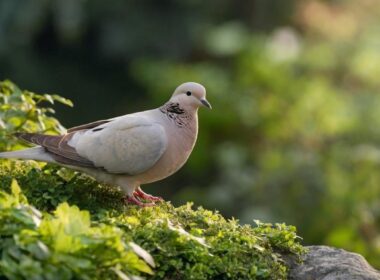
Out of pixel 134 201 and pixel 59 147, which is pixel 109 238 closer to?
pixel 134 201

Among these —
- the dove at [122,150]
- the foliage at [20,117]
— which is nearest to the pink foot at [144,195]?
the dove at [122,150]

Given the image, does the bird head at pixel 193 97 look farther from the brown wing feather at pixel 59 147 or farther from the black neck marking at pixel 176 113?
the brown wing feather at pixel 59 147

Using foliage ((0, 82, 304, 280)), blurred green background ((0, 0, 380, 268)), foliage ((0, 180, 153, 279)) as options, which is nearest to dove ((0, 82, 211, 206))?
foliage ((0, 82, 304, 280))

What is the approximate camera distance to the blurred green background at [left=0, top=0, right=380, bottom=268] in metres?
9.79

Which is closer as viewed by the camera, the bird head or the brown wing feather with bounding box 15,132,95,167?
the brown wing feather with bounding box 15,132,95,167

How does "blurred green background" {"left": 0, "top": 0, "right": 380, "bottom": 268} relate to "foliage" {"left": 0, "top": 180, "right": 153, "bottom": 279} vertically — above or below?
above

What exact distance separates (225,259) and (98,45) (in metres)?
11.8

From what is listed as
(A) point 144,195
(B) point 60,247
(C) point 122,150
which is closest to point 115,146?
(C) point 122,150

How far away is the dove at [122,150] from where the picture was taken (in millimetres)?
5094

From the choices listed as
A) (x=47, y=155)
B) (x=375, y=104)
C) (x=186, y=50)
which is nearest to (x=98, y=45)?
(x=186, y=50)

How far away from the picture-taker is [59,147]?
5.13 m

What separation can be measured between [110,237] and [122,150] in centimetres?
137

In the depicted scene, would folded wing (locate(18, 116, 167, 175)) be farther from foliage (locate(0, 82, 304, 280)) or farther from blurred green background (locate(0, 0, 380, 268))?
blurred green background (locate(0, 0, 380, 268))

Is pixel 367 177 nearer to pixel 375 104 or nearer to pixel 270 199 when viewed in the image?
pixel 270 199
